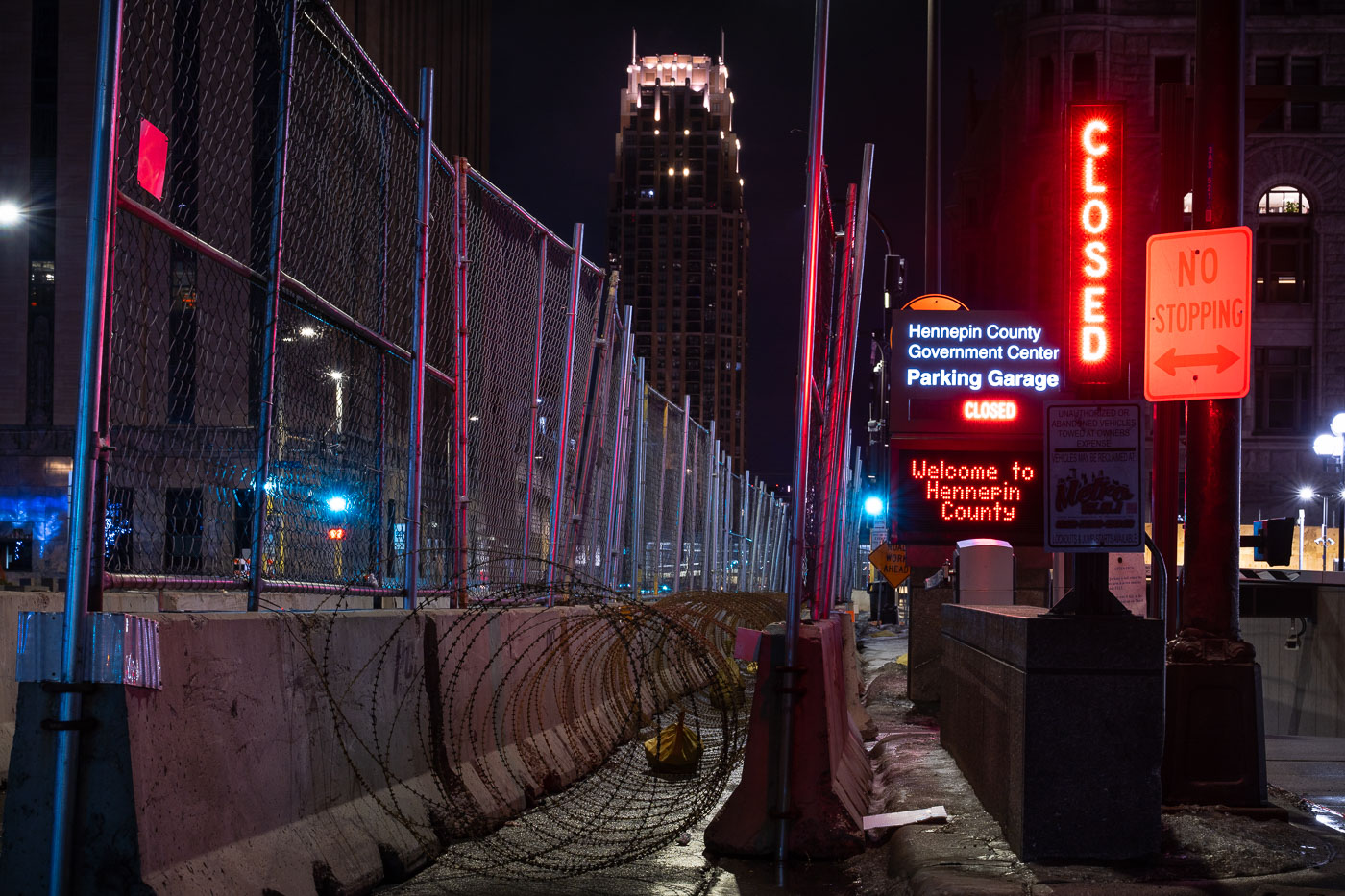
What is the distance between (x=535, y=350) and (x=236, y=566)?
5341 millimetres

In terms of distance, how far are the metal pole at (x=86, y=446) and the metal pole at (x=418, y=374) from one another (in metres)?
3.39

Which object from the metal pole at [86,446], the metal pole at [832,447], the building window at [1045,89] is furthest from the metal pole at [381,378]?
the building window at [1045,89]

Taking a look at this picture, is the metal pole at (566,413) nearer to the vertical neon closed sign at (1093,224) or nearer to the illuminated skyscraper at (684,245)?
the vertical neon closed sign at (1093,224)

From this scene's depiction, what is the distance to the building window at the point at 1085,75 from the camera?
57719 millimetres

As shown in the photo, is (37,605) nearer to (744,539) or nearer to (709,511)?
(709,511)

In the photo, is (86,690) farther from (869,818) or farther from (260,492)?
(869,818)

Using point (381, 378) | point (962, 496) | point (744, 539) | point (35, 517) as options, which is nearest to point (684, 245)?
point (35, 517)

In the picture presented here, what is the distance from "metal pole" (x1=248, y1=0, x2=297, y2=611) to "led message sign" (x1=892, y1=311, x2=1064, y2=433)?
12753 mm

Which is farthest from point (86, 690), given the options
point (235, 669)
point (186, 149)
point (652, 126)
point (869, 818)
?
point (652, 126)

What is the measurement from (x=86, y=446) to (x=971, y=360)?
50.2ft

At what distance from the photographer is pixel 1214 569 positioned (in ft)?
28.0

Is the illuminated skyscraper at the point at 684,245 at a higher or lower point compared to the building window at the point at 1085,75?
higher

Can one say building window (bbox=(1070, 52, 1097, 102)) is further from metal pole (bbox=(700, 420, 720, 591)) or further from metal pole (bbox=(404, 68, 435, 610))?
metal pole (bbox=(404, 68, 435, 610))

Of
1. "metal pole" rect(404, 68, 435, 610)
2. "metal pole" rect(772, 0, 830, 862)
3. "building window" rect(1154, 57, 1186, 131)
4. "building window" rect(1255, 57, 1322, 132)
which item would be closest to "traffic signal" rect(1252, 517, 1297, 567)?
"metal pole" rect(772, 0, 830, 862)
